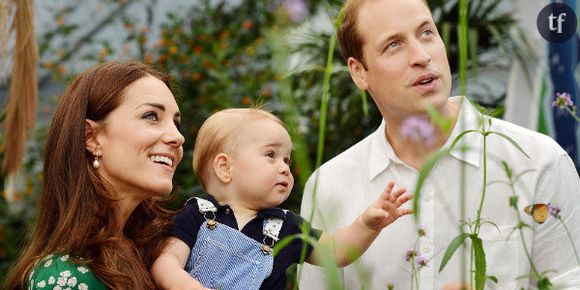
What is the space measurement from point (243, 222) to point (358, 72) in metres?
Answer: 0.65

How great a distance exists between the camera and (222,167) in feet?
8.25

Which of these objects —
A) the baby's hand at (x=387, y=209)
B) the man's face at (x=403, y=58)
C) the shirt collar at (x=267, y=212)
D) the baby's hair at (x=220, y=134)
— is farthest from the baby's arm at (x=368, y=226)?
the man's face at (x=403, y=58)

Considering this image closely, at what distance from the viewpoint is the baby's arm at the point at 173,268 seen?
2223 mm

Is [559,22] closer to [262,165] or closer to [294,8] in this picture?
[262,165]

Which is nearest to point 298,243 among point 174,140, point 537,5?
point 174,140

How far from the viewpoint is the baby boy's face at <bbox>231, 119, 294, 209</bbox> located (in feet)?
7.98

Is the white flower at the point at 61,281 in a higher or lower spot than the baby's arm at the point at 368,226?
lower

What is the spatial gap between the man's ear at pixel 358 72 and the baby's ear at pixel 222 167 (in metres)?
0.51

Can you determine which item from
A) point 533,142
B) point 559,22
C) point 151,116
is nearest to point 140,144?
point 151,116

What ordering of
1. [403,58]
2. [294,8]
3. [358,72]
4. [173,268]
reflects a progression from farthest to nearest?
[358,72], [403,58], [173,268], [294,8]

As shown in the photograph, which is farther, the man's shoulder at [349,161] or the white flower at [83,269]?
the man's shoulder at [349,161]

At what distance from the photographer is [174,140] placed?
2346 millimetres

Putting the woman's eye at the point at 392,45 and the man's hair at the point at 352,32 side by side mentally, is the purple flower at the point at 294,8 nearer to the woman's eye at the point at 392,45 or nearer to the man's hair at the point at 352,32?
the woman's eye at the point at 392,45

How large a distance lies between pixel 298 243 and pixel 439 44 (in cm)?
63
